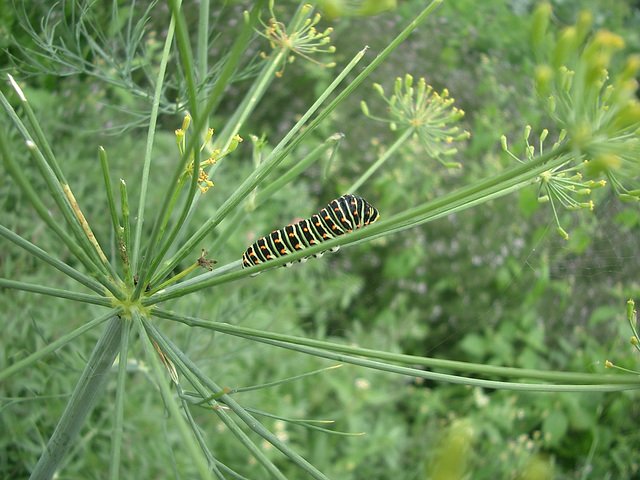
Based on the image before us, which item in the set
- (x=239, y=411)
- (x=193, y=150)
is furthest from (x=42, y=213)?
(x=239, y=411)

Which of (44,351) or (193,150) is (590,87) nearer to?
(193,150)

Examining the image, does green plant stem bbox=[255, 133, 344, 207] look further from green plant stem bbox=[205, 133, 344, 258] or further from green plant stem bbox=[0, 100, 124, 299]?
green plant stem bbox=[0, 100, 124, 299]

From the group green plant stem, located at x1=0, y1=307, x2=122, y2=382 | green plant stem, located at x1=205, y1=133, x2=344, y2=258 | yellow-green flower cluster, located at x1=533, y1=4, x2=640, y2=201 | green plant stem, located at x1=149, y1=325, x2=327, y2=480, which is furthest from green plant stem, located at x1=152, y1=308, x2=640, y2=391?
green plant stem, located at x1=205, y1=133, x2=344, y2=258

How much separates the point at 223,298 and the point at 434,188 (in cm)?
295

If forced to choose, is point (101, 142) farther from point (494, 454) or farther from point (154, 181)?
point (494, 454)

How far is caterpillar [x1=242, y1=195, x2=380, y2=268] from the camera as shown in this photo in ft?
5.32

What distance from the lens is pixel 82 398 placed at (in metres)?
1.34

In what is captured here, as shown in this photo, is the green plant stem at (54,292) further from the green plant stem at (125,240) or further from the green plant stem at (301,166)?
the green plant stem at (301,166)

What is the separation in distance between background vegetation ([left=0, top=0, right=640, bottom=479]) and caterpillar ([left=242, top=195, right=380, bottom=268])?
23 cm

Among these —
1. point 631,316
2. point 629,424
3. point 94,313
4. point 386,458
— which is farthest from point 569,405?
point 94,313

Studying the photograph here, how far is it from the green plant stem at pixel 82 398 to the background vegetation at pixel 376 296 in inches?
23.2

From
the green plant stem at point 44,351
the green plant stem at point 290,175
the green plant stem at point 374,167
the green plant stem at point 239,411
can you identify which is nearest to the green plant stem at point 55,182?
the green plant stem at point 44,351

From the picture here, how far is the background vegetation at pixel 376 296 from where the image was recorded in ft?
8.76

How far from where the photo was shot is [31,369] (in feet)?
8.36
